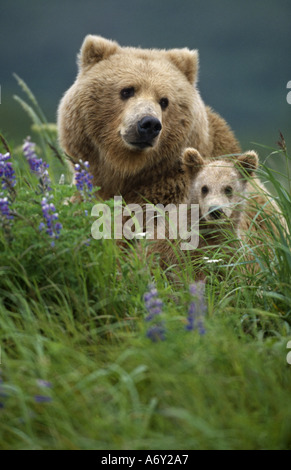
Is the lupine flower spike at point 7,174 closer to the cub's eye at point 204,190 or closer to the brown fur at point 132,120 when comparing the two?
the brown fur at point 132,120

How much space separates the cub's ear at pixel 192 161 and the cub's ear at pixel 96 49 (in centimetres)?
119

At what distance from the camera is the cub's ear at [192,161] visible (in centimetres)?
430

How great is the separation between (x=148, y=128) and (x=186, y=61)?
3.38ft

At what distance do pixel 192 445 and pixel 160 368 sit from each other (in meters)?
0.33

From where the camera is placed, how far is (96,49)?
474 centimetres

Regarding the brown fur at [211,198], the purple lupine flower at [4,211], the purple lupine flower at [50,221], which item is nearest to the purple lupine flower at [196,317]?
the purple lupine flower at [50,221]

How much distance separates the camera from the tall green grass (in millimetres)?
2053

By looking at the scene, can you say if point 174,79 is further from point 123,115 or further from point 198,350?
point 198,350

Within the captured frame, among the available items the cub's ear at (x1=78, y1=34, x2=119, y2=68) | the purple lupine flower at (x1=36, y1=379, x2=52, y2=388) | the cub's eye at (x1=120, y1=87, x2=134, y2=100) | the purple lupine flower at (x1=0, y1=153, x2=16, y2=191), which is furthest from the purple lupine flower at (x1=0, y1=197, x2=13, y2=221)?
the cub's ear at (x1=78, y1=34, x2=119, y2=68)

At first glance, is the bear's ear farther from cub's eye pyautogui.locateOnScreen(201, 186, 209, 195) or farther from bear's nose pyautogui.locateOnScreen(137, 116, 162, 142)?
cub's eye pyautogui.locateOnScreen(201, 186, 209, 195)

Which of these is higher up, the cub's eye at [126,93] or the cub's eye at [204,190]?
the cub's eye at [126,93]

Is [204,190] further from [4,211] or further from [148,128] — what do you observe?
[4,211]

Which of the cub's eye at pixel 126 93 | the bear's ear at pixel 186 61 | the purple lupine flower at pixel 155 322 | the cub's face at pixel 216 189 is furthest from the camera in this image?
the bear's ear at pixel 186 61

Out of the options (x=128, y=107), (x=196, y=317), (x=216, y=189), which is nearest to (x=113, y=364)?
(x=196, y=317)
